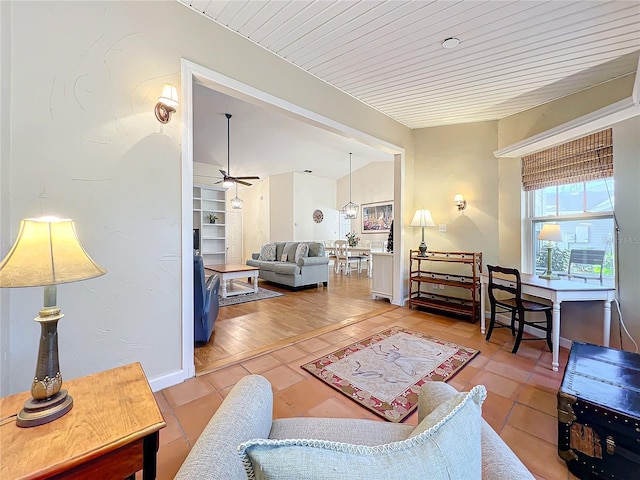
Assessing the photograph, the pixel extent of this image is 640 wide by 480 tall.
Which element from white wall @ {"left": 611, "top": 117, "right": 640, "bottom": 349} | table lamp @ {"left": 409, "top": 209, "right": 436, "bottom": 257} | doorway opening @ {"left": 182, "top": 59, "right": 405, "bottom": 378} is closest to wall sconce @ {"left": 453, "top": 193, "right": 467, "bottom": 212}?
table lamp @ {"left": 409, "top": 209, "right": 436, "bottom": 257}

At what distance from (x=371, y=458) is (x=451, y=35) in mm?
2935

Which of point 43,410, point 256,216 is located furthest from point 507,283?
point 256,216

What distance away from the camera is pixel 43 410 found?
2.94 ft

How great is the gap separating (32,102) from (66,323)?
1292 millimetres

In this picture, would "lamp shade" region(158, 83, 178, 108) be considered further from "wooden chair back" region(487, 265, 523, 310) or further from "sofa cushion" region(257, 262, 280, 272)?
"sofa cushion" region(257, 262, 280, 272)

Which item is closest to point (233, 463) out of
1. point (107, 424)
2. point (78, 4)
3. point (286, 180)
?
point (107, 424)

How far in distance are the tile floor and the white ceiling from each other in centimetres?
275

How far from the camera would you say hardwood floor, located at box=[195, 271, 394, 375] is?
2594 mm

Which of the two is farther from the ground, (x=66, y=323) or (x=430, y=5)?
(x=430, y=5)

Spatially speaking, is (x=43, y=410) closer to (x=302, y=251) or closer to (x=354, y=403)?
(x=354, y=403)

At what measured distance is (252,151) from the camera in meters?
6.58

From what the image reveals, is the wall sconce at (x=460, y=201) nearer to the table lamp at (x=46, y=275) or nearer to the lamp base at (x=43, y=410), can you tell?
the table lamp at (x=46, y=275)

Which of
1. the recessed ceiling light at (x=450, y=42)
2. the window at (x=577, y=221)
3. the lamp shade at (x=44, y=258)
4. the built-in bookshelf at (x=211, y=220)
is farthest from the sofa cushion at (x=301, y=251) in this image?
the lamp shade at (x=44, y=258)

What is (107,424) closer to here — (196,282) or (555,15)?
(196,282)
